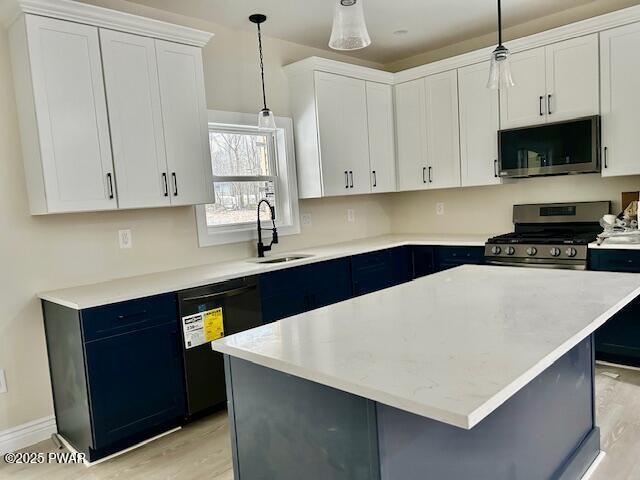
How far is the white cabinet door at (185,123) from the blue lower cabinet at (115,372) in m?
0.78

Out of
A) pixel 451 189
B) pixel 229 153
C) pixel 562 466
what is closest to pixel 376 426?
pixel 562 466

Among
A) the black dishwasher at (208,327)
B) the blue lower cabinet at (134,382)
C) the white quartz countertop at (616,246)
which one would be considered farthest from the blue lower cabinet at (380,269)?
the blue lower cabinet at (134,382)

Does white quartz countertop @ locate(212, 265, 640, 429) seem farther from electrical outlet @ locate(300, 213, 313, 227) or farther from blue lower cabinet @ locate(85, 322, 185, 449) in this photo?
electrical outlet @ locate(300, 213, 313, 227)

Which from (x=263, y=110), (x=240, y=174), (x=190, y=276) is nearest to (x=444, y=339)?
(x=190, y=276)

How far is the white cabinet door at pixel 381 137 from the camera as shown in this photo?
4336 mm

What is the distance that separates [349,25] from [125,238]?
209 cm

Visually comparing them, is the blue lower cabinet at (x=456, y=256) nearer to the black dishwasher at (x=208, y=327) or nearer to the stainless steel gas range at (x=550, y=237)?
the stainless steel gas range at (x=550, y=237)

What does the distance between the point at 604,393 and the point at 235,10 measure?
134 inches

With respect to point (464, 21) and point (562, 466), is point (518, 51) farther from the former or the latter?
point (562, 466)

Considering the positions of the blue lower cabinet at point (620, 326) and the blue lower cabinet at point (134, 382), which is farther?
the blue lower cabinet at point (620, 326)

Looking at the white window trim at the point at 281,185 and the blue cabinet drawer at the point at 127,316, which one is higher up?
the white window trim at the point at 281,185

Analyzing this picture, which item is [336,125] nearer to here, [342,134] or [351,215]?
[342,134]

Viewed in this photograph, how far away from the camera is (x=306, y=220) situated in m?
4.25

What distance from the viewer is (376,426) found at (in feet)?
3.77
